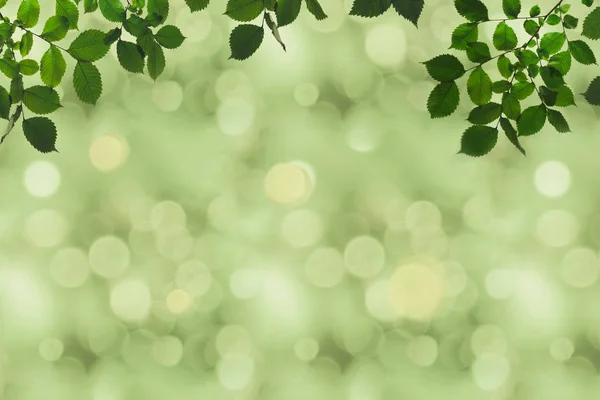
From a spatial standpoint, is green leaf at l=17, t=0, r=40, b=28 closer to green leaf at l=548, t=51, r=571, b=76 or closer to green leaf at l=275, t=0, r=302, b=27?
green leaf at l=275, t=0, r=302, b=27

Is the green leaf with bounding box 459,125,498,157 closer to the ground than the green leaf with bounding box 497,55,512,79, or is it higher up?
closer to the ground

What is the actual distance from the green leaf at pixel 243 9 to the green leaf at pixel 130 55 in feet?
0.17

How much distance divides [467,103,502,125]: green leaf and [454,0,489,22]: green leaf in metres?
0.04

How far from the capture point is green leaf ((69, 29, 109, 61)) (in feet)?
1.01

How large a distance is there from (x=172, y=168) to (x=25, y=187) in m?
0.15

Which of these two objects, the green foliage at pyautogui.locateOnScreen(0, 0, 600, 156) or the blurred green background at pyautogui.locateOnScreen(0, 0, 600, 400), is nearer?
the green foliage at pyautogui.locateOnScreen(0, 0, 600, 156)

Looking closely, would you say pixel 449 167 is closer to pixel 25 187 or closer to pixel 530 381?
pixel 530 381

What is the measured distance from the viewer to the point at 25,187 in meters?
0.69

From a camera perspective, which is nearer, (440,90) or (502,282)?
(440,90)

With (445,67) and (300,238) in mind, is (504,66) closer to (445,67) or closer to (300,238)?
(445,67)

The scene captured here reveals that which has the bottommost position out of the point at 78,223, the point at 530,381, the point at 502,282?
the point at 530,381

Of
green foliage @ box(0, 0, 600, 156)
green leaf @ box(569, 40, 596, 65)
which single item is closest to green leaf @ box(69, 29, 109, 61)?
green foliage @ box(0, 0, 600, 156)

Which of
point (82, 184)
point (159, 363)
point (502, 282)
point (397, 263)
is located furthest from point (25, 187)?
point (502, 282)

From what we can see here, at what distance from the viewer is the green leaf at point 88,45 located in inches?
12.1
